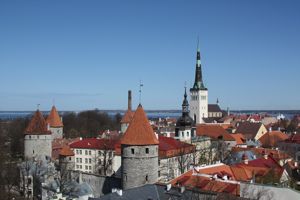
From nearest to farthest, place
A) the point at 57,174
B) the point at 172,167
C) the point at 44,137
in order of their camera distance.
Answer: the point at 57,174 < the point at 172,167 < the point at 44,137

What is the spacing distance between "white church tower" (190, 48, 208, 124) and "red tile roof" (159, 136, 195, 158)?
47.5m

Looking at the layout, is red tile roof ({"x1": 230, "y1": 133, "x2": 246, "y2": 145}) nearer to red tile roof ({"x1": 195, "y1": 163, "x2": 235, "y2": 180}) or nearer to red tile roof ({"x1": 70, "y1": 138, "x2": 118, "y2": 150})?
red tile roof ({"x1": 70, "y1": 138, "x2": 118, "y2": 150})

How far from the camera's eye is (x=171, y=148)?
1683 inches

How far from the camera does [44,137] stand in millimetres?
45156

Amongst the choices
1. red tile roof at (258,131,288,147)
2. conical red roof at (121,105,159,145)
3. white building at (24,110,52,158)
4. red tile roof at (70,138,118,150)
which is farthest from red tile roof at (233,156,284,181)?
red tile roof at (258,131,288,147)

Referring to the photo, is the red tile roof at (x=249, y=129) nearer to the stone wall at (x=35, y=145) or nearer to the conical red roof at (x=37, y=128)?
the conical red roof at (x=37, y=128)

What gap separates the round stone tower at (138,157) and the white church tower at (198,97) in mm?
64906

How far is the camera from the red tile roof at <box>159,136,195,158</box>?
4148 centimetres

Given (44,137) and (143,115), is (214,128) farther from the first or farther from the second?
(143,115)

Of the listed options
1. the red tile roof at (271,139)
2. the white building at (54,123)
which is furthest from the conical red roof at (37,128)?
the red tile roof at (271,139)

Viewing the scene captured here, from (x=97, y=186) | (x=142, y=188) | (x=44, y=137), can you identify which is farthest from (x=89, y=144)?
(x=142, y=188)

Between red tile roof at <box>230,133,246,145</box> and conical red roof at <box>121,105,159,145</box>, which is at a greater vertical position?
conical red roof at <box>121,105,159,145</box>

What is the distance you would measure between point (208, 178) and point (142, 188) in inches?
211

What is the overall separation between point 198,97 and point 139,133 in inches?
2632
